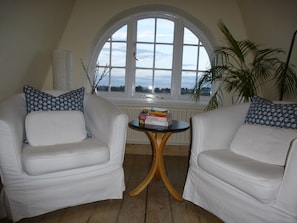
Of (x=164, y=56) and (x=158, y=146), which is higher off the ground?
(x=164, y=56)

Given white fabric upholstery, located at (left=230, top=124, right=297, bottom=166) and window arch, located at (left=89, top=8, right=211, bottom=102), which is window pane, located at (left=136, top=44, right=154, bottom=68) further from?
white fabric upholstery, located at (left=230, top=124, right=297, bottom=166)

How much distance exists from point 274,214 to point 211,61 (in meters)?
2.23

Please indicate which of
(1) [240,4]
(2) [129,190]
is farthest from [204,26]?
(2) [129,190]

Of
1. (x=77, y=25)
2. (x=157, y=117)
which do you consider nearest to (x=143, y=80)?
(x=77, y=25)

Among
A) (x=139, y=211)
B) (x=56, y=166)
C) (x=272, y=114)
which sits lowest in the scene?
(x=139, y=211)

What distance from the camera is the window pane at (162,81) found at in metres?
3.38

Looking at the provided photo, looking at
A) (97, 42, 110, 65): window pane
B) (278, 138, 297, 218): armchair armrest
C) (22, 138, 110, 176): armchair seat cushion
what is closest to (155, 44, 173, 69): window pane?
(97, 42, 110, 65): window pane

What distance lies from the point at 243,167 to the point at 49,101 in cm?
150

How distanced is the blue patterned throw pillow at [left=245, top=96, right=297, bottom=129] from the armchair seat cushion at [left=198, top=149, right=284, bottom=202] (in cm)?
32

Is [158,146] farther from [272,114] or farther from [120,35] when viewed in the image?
[120,35]

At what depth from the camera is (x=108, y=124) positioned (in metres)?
1.89

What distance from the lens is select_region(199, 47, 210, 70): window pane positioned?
334 cm

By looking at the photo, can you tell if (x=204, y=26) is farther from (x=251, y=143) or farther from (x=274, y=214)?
(x=274, y=214)

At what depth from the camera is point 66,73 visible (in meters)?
2.61
